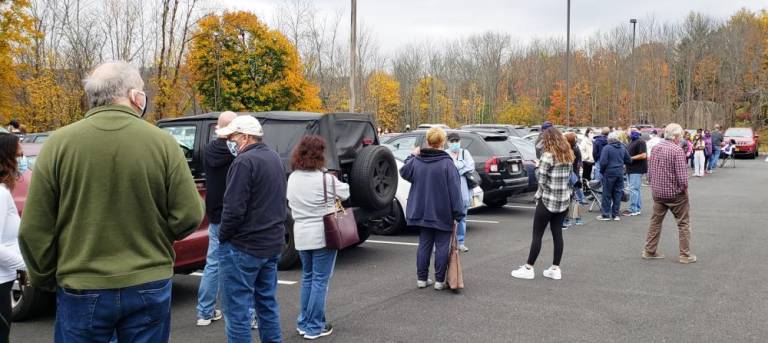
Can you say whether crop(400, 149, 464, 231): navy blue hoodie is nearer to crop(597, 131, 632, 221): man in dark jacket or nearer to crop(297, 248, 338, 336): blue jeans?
crop(297, 248, 338, 336): blue jeans

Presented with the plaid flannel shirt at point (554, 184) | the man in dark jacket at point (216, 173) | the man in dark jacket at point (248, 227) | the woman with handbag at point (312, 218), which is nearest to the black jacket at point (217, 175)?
the man in dark jacket at point (216, 173)

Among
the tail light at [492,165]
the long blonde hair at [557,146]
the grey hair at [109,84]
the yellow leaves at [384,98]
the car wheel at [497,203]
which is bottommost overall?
the car wheel at [497,203]

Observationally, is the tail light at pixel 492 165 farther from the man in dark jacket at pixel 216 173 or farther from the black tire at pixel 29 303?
the black tire at pixel 29 303

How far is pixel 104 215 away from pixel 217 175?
257 cm

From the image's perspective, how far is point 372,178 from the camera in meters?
7.34

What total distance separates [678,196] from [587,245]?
1.71 metres

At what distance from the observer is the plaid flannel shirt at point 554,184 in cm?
693

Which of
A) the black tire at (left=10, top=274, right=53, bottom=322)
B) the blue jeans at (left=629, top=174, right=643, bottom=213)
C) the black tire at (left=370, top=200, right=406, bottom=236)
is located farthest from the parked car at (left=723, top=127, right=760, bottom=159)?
the black tire at (left=10, top=274, right=53, bottom=322)

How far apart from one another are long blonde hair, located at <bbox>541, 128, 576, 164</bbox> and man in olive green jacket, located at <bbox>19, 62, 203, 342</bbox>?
520cm

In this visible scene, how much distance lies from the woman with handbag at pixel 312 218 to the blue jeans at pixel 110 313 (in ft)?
7.62

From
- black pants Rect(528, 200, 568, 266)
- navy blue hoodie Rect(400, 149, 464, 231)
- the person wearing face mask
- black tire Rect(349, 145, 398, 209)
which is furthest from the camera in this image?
the person wearing face mask

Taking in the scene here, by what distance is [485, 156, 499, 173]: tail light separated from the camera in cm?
1227

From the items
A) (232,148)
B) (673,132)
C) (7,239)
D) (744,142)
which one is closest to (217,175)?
(232,148)

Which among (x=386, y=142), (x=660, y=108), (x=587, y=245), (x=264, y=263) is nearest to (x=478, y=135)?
(x=386, y=142)
